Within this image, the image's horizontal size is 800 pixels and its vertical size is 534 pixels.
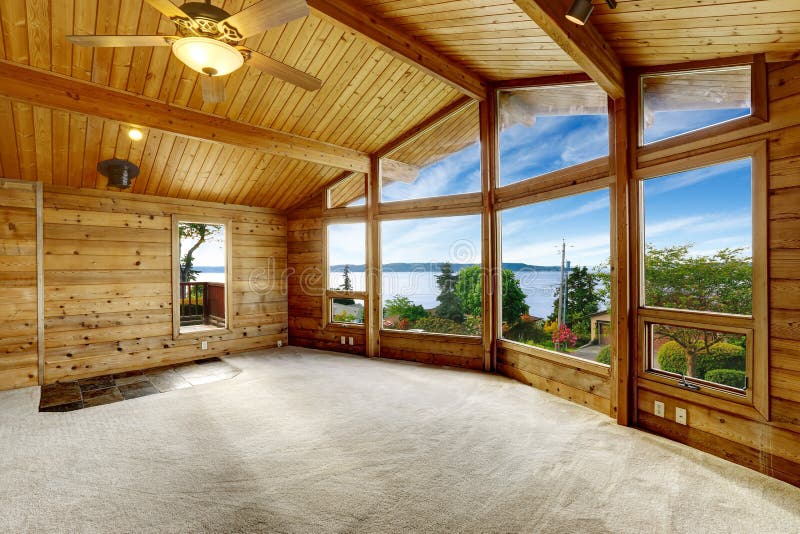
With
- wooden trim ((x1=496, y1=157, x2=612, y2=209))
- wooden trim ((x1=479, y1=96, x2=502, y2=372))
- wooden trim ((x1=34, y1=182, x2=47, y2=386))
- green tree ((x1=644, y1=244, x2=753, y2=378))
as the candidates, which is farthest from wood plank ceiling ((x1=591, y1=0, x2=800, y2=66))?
wooden trim ((x1=34, y1=182, x2=47, y2=386))

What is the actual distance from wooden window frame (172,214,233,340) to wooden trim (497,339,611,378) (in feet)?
13.4

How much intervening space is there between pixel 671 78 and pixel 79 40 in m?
4.06

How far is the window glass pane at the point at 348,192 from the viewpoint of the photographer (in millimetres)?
5684

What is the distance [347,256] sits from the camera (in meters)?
5.91

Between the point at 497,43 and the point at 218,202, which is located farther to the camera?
the point at 218,202

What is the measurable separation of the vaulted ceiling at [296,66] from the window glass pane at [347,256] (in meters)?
1.04

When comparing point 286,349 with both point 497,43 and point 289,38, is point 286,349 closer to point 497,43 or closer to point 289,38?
point 289,38

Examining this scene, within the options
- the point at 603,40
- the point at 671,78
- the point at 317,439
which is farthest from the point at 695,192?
the point at 317,439

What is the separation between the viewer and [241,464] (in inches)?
102

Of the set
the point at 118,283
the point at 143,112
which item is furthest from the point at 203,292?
the point at 143,112

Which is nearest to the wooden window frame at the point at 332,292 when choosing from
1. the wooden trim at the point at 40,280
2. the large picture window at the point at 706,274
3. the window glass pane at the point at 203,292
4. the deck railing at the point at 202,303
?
the window glass pane at the point at 203,292

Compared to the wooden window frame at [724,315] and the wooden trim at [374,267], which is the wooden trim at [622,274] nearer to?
the wooden window frame at [724,315]

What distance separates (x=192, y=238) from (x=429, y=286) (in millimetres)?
6221

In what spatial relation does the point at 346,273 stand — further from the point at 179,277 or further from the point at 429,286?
the point at 179,277
